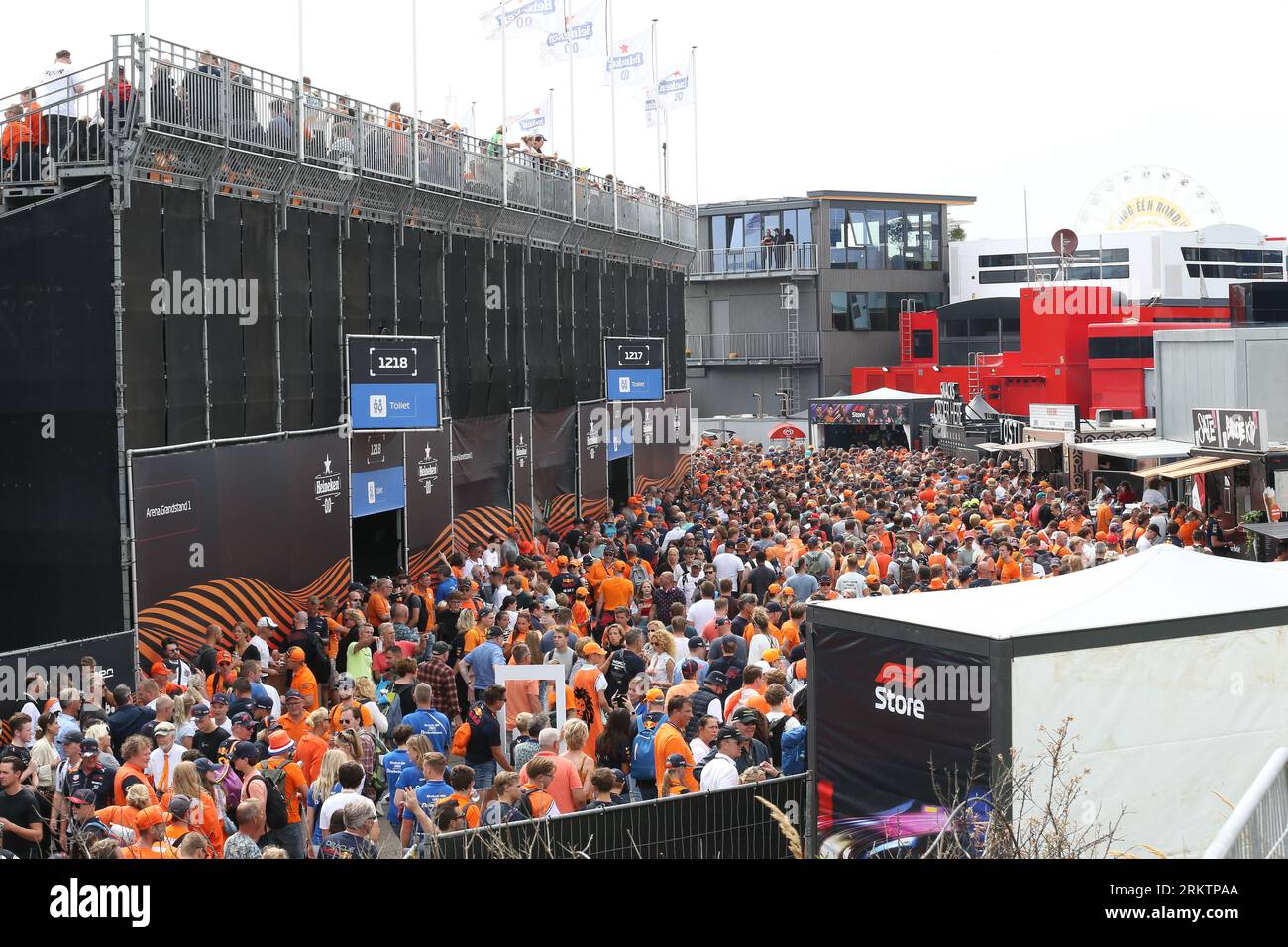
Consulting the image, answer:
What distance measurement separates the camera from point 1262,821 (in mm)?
5125

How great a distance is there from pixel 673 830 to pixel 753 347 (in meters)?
60.6

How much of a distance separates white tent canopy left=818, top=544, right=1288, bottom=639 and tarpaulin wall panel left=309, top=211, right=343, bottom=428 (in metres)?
13.9

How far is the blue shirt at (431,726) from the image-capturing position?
34.6 feet

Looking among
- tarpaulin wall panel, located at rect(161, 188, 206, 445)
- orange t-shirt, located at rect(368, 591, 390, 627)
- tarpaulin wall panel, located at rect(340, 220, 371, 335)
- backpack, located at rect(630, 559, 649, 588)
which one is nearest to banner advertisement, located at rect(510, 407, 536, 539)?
tarpaulin wall panel, located at rect(340, 220, 371, 335)

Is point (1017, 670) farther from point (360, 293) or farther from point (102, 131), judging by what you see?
point (360, 293)

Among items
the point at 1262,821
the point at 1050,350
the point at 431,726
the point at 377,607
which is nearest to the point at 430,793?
the point at 431,726

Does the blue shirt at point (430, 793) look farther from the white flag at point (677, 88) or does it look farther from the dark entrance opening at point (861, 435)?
the dark entrance opening at point (861, 435)

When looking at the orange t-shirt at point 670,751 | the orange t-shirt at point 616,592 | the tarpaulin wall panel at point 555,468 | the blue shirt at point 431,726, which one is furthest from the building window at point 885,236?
the orange t-shirt at point 670,751

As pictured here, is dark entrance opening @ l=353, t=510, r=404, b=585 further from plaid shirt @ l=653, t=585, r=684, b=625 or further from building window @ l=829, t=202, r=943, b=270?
building window @ l=829, t=202, r=943, b=270

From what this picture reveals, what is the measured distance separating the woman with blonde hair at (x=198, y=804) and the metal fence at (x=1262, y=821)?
5672 millimetres

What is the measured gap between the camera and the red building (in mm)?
48656
